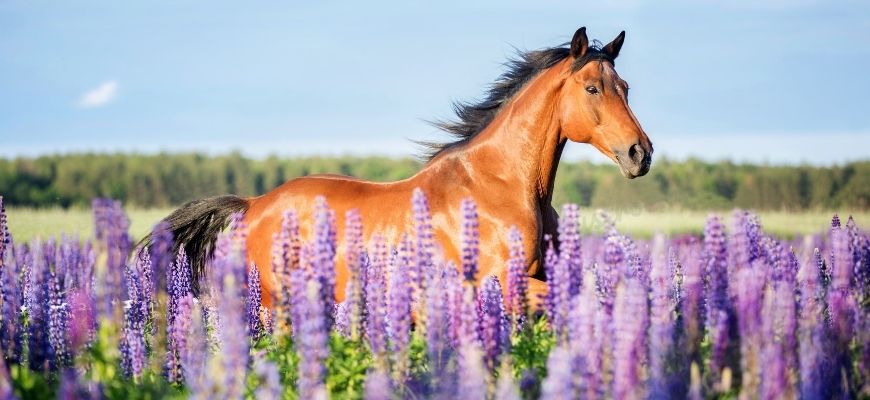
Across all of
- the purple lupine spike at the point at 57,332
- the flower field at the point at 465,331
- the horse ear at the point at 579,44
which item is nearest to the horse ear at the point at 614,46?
the horse ear at the point at 579,44

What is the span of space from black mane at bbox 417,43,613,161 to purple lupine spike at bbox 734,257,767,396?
153 inches

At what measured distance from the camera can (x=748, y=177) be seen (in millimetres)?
24984

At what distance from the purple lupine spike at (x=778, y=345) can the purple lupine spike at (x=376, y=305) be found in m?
1.39

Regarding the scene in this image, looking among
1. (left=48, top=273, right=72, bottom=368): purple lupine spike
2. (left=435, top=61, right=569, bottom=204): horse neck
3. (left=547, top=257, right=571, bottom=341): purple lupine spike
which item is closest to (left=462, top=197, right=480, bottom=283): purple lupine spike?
(left=547, top=257, right=571, bottom=341): purple lupine spike

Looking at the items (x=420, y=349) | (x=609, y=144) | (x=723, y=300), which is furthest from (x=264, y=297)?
(x=723, y=300)

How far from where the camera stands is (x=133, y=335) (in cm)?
494

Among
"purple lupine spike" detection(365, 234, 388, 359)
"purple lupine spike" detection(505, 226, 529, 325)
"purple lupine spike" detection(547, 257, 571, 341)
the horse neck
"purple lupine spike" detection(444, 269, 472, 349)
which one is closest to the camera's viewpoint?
"purple lupine spike" detection(444, 269, 472, 349)

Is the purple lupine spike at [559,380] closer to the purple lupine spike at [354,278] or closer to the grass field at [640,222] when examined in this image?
the purple lupine spike at [354,278]

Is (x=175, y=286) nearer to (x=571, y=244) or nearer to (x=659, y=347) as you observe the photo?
(x=571, y=244)

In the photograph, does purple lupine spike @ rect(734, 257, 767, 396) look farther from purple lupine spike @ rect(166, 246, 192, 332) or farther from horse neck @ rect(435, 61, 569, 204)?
purple lupine spike @ rect(166, 246, 192, 332)

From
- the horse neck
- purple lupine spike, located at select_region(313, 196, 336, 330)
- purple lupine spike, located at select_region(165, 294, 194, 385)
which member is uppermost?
the horse neck

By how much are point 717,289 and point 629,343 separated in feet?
4.66

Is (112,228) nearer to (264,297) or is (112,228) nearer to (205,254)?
(264,297)

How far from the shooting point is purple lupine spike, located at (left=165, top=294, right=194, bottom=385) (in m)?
4.68
